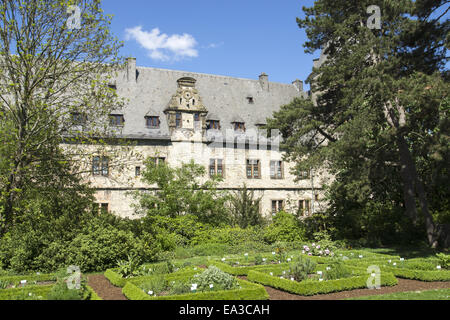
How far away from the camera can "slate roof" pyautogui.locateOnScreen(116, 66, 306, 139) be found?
27.8 metres

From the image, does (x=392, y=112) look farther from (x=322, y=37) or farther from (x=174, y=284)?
(x=174, y=284)

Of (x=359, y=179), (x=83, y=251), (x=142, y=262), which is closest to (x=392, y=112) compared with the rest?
(x=359, y=179)

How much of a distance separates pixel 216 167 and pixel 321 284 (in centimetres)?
2015

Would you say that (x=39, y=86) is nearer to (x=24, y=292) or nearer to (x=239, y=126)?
(x=24, y=292)

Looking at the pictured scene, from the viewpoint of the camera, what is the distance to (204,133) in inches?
1128

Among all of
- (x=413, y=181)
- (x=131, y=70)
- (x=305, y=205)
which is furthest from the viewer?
(x=305, y=205)

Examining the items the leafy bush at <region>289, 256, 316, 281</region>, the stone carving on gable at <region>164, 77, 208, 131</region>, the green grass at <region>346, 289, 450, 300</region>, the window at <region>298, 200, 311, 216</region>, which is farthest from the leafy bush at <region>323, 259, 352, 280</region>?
the window at <region>298, 200, 311, 216</region>

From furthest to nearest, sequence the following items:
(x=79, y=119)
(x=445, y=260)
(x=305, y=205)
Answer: (x=305, y=205) → (x=79, y=119) → (x=445, y=260)

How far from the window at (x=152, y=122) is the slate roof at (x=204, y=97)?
0.29 meters

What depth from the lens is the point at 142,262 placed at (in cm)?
1438

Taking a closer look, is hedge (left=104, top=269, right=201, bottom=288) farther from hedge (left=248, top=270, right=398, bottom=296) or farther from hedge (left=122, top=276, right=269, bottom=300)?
hedge (left=248, top=270, right=398, bottom=296)

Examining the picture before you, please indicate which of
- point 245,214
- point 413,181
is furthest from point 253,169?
point 413,181

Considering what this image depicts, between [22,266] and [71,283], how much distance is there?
5.76 metres
